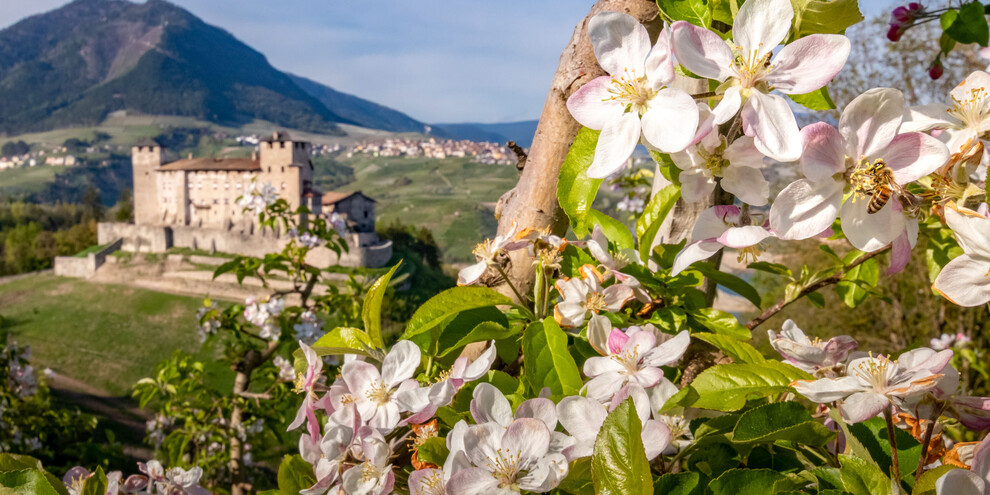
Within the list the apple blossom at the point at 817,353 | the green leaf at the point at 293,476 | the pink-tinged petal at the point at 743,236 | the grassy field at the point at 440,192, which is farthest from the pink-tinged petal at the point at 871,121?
the grassy field at the point at 440,192

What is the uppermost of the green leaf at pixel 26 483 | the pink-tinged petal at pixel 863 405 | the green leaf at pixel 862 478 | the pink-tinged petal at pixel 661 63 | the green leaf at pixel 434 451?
the pink-tinged petal at pixel 661 63

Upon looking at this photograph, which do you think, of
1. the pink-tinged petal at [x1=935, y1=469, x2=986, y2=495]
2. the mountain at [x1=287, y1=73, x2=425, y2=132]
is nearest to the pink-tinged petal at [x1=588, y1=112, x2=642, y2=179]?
the pink-tinged petal at [x1=935, y1=469, x2=986, y2=495]

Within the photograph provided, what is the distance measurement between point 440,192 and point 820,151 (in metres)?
56.4

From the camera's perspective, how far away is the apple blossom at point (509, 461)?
519mm

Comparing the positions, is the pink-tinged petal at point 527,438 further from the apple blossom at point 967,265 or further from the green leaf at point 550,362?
the apple blossom at point 967,265

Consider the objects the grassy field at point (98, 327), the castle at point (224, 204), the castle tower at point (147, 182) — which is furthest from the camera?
the castle tower at point (147, 182)

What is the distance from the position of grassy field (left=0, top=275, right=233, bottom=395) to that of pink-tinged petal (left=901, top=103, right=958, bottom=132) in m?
26.3

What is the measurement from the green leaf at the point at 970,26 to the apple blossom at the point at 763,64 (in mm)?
1086

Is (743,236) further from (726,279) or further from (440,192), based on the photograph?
(440,192)

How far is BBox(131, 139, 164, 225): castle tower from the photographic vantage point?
114 feet

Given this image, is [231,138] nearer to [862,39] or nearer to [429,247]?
[429,247]

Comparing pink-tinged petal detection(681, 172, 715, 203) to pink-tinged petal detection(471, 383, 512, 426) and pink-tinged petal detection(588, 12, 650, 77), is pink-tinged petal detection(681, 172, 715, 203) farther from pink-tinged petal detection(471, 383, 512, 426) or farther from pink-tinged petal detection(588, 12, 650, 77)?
pink-tinged petal detection(471, 383, 512, 426)

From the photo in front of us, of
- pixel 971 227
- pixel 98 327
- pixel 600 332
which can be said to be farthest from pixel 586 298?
pixel 98 327

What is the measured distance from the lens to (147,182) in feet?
115
